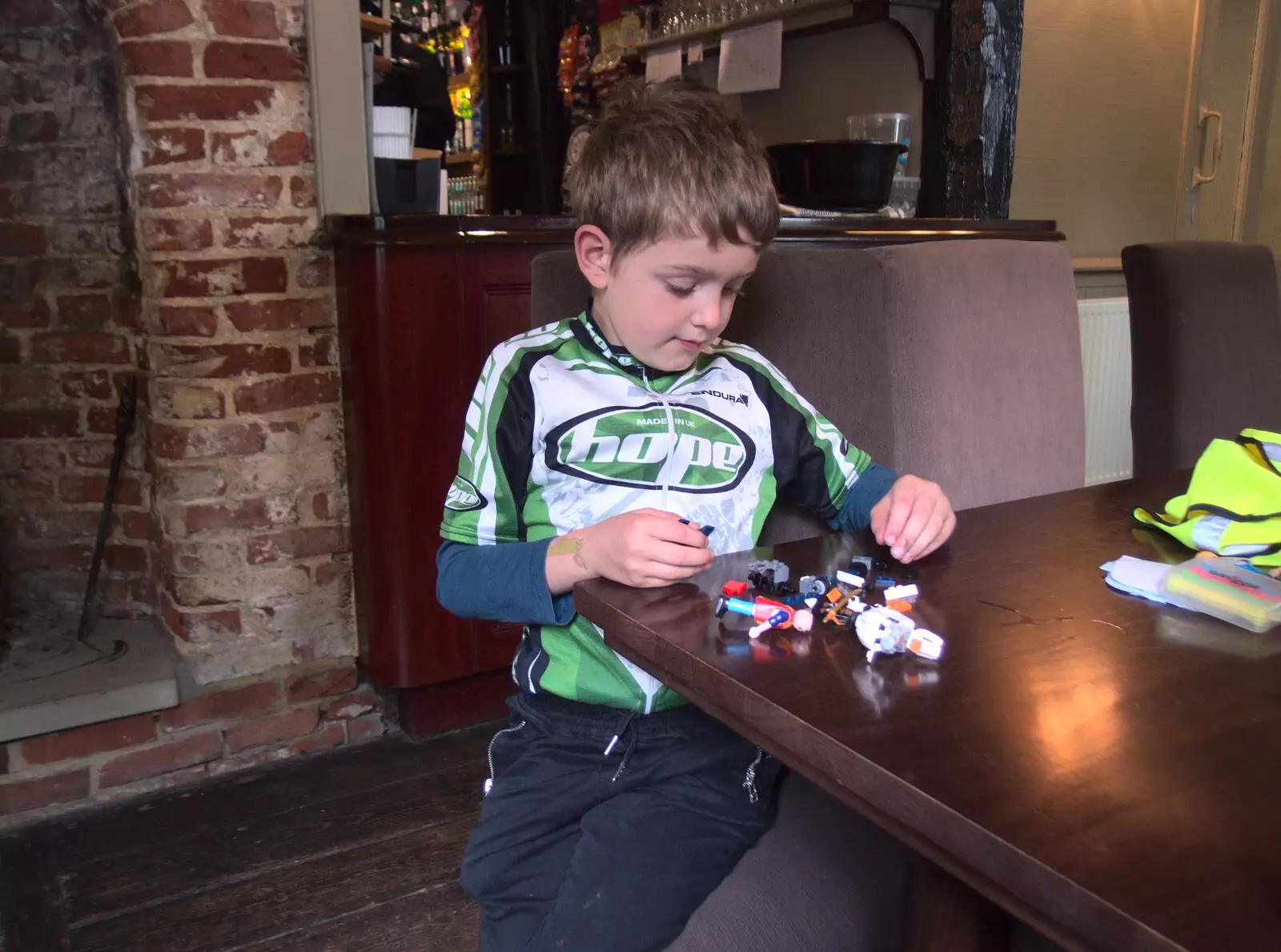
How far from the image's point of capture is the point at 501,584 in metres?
0.97

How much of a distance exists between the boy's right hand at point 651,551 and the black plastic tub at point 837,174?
1.48 m

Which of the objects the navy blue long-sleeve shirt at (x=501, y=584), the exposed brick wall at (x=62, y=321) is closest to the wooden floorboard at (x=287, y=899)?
the exposed brick wall at (x=62, y=321)

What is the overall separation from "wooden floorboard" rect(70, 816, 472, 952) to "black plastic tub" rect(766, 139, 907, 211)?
148 centimetres

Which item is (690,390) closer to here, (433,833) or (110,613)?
(433,833)

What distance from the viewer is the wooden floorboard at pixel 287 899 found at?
163 centimetres

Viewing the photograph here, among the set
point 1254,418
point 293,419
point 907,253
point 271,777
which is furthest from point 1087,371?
point 271,777

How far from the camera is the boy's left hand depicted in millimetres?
890

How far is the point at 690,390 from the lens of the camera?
3.73ft

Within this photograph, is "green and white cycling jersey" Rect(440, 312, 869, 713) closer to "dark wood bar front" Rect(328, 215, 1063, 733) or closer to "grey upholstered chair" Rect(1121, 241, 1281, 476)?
"dark wood bar front" Rect(328, 215, 1063, 733)

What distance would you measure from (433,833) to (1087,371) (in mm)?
2363

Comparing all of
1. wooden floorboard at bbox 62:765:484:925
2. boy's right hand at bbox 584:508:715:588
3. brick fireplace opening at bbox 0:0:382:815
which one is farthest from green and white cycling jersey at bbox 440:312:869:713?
brick fireplace opening at bbox 0:0:382:815

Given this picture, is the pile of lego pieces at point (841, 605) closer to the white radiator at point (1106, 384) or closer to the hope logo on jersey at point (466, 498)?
the hope logo on jersey at point (466, 498)

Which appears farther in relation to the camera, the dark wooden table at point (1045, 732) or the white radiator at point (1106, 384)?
the white radiator at point (1106, 384)

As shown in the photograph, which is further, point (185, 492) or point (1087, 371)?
point (1087, 371)
